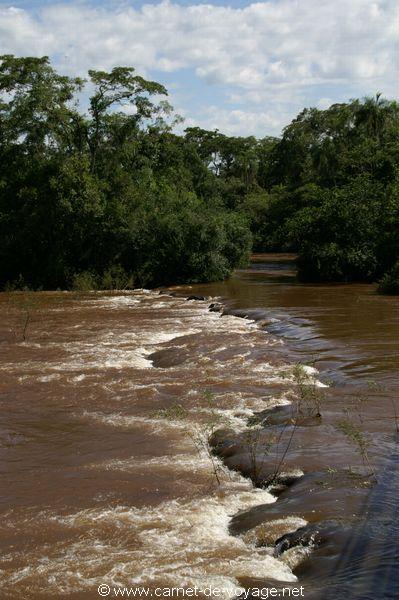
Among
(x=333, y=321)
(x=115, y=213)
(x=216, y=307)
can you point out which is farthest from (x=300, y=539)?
(x=115, y=213)

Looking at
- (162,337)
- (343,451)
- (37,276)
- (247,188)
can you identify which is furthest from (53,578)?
(247,188)

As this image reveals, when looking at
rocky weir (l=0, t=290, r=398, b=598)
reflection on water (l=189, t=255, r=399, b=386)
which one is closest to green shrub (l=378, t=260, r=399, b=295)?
reflection on water (l=189, t=255, r=399, b=386)

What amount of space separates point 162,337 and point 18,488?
10.1 metres

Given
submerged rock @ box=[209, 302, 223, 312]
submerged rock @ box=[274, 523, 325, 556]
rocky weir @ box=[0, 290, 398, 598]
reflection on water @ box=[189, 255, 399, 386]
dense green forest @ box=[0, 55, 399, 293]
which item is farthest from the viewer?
dense green forest @ box=[0, 55, 399, 293]

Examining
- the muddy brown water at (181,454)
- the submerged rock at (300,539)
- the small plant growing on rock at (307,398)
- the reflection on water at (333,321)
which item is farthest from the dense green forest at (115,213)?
the submerged rock at (300,539)

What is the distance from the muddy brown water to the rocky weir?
0.08 ft

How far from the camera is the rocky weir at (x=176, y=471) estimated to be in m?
5.70

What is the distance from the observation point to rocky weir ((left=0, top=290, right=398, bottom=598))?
5.70m

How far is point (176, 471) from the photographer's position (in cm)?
801

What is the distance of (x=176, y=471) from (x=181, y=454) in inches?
23.0

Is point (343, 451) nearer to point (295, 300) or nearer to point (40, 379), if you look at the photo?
point (40, 379)

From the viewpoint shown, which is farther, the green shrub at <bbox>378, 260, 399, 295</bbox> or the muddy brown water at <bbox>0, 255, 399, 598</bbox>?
the green shrub at <bbox>378, 260, 399, 295</bbox>

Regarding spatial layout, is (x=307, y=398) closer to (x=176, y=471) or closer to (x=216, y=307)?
(x=176, y=471)

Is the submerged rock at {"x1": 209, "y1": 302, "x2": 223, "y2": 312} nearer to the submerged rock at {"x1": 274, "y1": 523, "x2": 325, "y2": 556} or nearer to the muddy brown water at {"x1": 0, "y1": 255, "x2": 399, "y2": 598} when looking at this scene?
the muddy brown water at {"x1": 0, "y1": 255, "x2": 399, "y2": 598}
